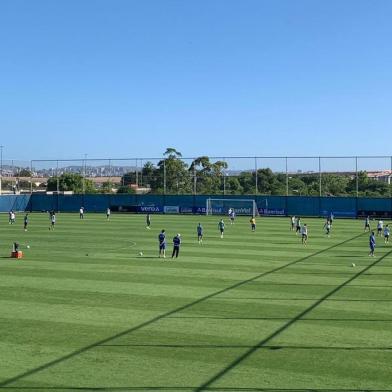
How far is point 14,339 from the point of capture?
46.2 feet

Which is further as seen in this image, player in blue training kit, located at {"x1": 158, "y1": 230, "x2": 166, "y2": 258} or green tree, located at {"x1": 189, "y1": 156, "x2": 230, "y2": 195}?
green tree, located at {"x1": 189, "y1": 156, "x2": 230, "y2": 195}

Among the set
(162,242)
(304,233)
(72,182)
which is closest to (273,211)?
(304,233)

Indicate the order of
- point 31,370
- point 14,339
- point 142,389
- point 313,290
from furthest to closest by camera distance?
point 313,290 → point 14,339 → point 31,370 → point 142,389

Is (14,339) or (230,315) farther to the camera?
(230,315)

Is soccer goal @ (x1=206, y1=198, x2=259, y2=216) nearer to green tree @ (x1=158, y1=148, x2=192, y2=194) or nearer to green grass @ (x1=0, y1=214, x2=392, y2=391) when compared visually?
green tree @ (x1=158, y1=148, x2=192, y2=194)

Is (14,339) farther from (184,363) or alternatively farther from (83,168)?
(83,168)

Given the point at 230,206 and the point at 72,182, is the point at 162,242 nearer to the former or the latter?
the point at 230,206

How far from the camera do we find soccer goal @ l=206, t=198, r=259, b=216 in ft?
256

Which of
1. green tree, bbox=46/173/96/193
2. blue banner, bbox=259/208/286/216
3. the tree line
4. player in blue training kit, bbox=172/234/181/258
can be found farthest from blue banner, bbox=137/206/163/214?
player in blue training kit, bbox=172/234/181/258

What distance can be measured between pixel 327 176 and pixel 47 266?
66.4 metres

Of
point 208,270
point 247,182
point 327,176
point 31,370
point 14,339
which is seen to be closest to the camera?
point 31,370

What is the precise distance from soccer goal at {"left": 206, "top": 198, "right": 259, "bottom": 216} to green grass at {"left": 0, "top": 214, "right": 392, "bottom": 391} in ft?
151

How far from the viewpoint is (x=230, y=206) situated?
78688mm

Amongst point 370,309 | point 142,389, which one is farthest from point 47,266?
point 142,389
